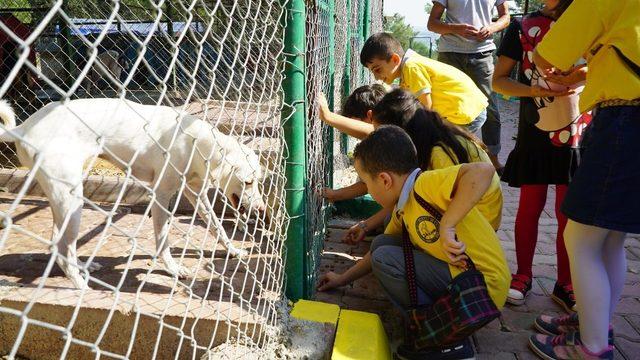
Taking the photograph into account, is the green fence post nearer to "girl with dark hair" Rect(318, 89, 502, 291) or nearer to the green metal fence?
the green metal fence

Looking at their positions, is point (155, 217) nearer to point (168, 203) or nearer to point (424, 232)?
point (168, 203)

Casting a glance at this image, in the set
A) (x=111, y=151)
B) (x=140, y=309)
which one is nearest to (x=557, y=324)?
(x=140, y=309)

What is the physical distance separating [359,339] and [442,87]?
2.13 meters

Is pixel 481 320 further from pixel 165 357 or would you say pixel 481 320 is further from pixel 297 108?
pixel 165 357

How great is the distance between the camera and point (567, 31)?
1.95m

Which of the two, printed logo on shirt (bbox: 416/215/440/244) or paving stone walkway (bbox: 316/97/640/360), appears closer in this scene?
printed logo on shirt (bbox: 416/215/440/244)

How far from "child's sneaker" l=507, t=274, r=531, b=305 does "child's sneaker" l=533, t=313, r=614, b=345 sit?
0.27m

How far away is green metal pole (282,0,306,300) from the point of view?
203 cm

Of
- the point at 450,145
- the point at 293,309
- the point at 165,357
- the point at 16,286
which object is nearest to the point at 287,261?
the point at 293,309

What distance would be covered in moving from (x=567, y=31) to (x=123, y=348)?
7.86 ft

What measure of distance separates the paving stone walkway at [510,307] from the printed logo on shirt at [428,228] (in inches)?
24.8

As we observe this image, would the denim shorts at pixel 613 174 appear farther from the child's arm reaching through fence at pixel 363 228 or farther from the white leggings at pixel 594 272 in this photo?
the child's arm reaching through fence at pixel 363 228

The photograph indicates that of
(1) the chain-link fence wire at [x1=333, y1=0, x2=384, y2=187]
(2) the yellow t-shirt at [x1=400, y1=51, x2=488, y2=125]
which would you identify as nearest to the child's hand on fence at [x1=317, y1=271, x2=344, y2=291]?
(2) the yellow t-shirt at [x1=400, y1=51, x2=488, y2=125]

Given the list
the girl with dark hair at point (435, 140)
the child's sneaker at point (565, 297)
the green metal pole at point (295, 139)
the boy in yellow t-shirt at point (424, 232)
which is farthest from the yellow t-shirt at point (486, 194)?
the green metal pole at point (295, 139)
